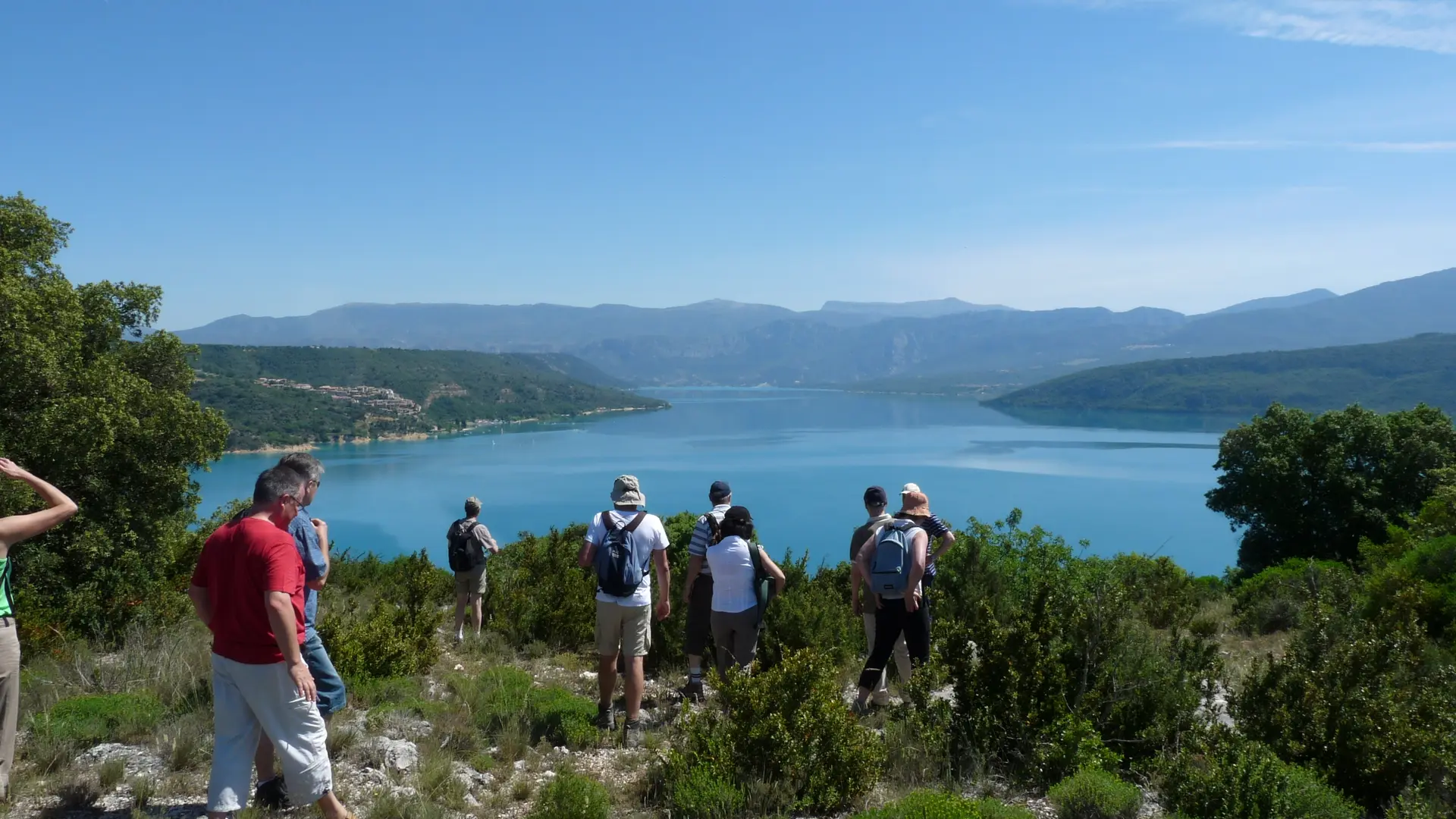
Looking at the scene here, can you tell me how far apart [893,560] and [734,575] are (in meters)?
0.93

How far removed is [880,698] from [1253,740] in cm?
195

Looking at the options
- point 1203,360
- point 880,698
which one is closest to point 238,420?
point 880,698

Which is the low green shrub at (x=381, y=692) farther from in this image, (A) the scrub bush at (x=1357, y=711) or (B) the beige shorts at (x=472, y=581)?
(A) the scrub bush at (x=1357, y=711)

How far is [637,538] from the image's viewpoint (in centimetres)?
443

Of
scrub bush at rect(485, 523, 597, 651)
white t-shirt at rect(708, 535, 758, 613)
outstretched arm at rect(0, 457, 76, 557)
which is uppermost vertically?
outstretched arm at rect(0, 457, 76, 557)

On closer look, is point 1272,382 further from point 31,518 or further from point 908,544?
point 31,518

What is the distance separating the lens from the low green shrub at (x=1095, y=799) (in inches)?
A: 129

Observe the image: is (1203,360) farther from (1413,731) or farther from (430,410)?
(1413,731)

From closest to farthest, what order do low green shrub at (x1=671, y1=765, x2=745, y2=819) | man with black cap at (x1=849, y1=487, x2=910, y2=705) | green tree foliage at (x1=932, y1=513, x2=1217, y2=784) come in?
low green shrub at (x1=671, y1=765, x2=745, y2=819) → green tree foliage at (x1=932, y1=513, x2=1217, y2=784) → man with black cap at (x1=849, y1=487, x2=910, y2=705)

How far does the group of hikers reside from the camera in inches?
117

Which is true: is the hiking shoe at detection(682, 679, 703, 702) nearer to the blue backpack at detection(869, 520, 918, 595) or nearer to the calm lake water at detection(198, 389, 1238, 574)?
the blue backpack at detection(869, 520, 918, 595)

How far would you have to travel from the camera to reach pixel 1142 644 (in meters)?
4.11

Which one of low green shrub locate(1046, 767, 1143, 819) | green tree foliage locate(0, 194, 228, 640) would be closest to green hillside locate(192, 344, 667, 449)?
green tree foliage locate(0, 194, 228, 640)

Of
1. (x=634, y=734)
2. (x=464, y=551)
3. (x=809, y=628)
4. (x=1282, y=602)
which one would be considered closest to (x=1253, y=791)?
(x=634, y=734)
